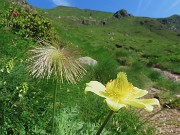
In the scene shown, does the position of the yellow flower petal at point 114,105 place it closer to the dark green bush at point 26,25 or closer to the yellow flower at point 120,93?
the yellow flower at point 120,93

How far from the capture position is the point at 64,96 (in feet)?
17.9

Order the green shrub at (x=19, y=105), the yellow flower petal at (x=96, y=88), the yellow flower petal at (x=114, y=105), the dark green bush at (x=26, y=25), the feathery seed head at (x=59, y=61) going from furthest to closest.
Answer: the dark green bush at (x=26, y=25) → the green shrub at (x=19, y=105) → the feathery seed head at (x=59, y=61) → the yellow flower petal at (x=96, y=88) → the yellow flower petal at (x=114, y=105)

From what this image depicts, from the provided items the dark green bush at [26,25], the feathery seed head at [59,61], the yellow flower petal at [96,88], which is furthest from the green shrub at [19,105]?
the dark green bush at [26,25]

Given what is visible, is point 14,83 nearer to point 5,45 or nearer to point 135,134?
point 135,134

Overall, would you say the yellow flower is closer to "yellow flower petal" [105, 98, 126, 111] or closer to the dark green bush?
"yellow flower petal" [105, 98, 126, 111]

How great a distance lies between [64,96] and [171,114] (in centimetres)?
442

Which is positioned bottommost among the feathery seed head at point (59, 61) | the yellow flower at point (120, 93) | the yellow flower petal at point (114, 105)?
the yellow flower petal at point (114, 105)

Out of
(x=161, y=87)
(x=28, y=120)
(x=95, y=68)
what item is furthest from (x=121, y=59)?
(x=28, y=120)

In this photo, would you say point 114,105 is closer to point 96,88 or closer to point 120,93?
point 120,93

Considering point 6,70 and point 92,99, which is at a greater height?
point 6,70

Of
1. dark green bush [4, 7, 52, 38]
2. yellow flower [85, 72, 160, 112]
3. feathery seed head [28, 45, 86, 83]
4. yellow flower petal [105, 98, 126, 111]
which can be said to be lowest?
yellow flower petal [105, 98, 126, 111]

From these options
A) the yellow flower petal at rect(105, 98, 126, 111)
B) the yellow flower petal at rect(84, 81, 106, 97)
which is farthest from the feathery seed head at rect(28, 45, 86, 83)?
the yellow flower petal at rect(105, 98, 126, 111)

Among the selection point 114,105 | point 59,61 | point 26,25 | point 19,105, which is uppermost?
point 26,25

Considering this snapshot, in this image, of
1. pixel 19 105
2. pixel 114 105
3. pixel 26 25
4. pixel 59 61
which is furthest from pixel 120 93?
pixel 26 25
